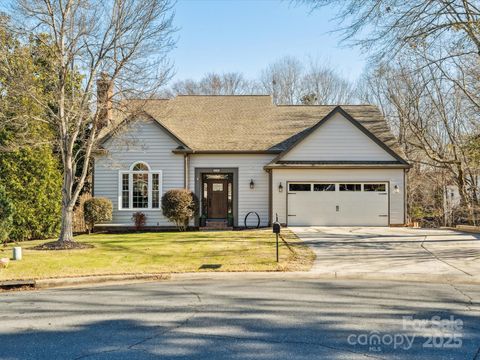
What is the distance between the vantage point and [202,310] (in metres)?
6.53

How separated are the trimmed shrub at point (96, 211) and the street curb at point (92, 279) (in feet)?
31.6

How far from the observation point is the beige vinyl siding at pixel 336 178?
19.9 metres

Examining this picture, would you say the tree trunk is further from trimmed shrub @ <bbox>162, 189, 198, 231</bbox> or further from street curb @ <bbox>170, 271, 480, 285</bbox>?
street curb @ <bbox>170, 271, 480, 285</bbox>

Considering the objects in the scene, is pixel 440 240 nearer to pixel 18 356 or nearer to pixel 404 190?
pixel 404 190

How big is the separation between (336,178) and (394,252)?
7617 millimetres

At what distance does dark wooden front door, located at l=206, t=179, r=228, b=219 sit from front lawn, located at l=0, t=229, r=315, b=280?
5.76 m

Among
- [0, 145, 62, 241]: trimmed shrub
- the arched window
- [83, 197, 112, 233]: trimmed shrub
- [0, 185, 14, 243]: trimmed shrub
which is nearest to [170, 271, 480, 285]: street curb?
[0, 185, 14, 243]: trimmed shrub

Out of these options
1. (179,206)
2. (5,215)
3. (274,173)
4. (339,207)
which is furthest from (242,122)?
(5,215)

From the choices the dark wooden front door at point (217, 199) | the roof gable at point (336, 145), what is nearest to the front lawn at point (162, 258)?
the dark wooden front door at point (217, 199)

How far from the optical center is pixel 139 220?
19.8 m

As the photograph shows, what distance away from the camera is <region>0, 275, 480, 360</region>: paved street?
4.75 meters

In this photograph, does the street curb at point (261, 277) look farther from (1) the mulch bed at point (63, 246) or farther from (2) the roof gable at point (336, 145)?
(2) the roof gable at point (336, 145)

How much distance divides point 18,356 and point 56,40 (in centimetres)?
1122

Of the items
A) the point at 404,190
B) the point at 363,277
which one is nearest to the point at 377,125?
the point at 404,190
